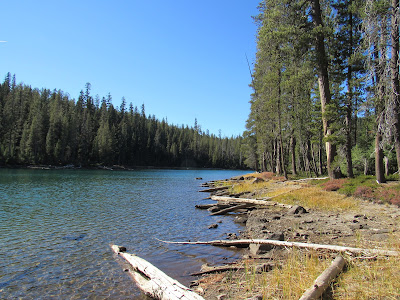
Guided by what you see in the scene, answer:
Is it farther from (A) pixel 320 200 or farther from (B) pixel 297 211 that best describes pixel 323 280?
(A) pixel 320 200

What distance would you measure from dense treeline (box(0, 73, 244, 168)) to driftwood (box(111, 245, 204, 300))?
91.1 metres

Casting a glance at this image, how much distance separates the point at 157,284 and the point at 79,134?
108 metres

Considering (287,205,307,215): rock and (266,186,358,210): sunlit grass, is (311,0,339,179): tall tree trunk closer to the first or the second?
(266,186,358,210): sunlit grass

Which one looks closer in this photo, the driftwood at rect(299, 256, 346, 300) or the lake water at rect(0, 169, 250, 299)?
the driftwood at rect(299, 256, 346, 300)

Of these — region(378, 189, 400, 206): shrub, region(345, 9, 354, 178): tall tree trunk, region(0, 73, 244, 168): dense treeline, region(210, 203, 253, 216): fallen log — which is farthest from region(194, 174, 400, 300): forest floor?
region(0, 73, 244, 168): dense treeline

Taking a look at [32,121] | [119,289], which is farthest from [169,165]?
[119,289]

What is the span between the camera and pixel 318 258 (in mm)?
5977

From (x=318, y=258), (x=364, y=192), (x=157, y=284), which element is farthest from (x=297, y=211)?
(x=157, y=284)

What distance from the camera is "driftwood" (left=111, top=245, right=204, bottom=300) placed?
205 inches

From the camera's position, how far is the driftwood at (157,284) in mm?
5219

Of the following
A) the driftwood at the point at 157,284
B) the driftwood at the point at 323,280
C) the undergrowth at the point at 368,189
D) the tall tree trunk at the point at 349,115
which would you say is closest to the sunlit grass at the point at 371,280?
the driftwood at the point at 323,280

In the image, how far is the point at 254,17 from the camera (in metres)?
31.2

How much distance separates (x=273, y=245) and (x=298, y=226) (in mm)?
3073

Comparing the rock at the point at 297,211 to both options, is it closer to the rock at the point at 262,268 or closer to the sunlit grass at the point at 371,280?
the rock at the point at 262,268
